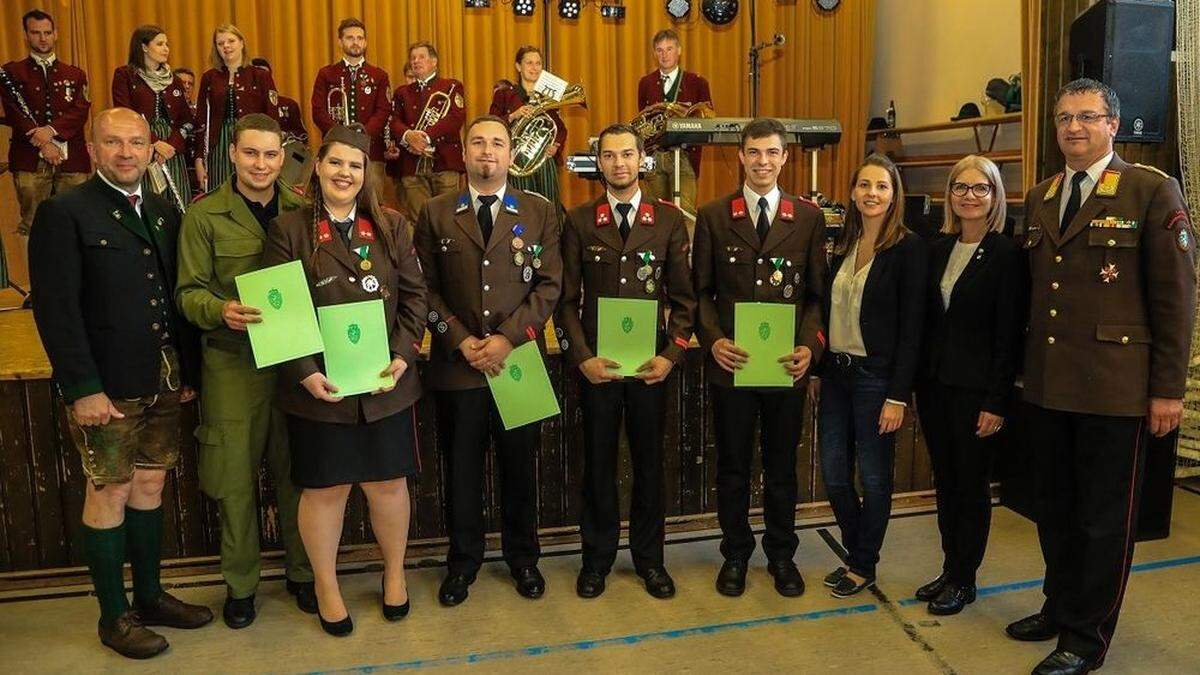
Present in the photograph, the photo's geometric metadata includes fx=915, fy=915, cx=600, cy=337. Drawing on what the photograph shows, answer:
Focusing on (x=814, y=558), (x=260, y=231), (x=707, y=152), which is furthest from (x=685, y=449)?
(x=707, y=152)

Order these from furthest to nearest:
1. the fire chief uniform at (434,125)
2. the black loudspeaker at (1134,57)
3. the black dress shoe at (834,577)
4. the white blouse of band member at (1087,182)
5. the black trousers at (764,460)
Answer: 1. the fire chief uniform at (434,125)
2. the black loudspeaker at (1134,57)
3. the black dress shoe at (834,577)
4. the black trousers at (764,460)
5. the white blouse of band member at (1087,182)

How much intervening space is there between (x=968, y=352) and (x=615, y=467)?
47.4 inches

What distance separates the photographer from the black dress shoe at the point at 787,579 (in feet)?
10.3

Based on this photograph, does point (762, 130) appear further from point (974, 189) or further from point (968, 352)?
point (968, 352)

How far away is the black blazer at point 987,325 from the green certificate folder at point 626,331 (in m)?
0.91

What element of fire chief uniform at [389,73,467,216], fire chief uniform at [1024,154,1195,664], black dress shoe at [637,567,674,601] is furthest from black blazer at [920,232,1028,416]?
fire chief uniform at [389,73,467,216]

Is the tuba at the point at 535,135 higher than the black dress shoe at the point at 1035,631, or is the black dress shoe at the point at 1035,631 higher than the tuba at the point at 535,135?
the tuba at the point at 535,135

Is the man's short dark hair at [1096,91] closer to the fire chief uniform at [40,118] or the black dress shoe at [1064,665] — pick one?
the black dress shoe at [1064,665]

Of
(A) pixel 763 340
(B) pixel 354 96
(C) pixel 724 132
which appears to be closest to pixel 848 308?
(A) pixel 763 340

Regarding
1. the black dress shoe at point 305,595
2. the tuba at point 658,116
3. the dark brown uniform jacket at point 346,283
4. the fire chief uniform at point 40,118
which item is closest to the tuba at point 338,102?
the fire chief uniform at point 40,118

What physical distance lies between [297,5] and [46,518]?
5632 millimetres

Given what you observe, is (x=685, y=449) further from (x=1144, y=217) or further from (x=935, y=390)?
(x=1144, y=217)

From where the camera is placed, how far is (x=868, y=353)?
295cm

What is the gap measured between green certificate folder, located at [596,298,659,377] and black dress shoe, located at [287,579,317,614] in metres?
1.27
